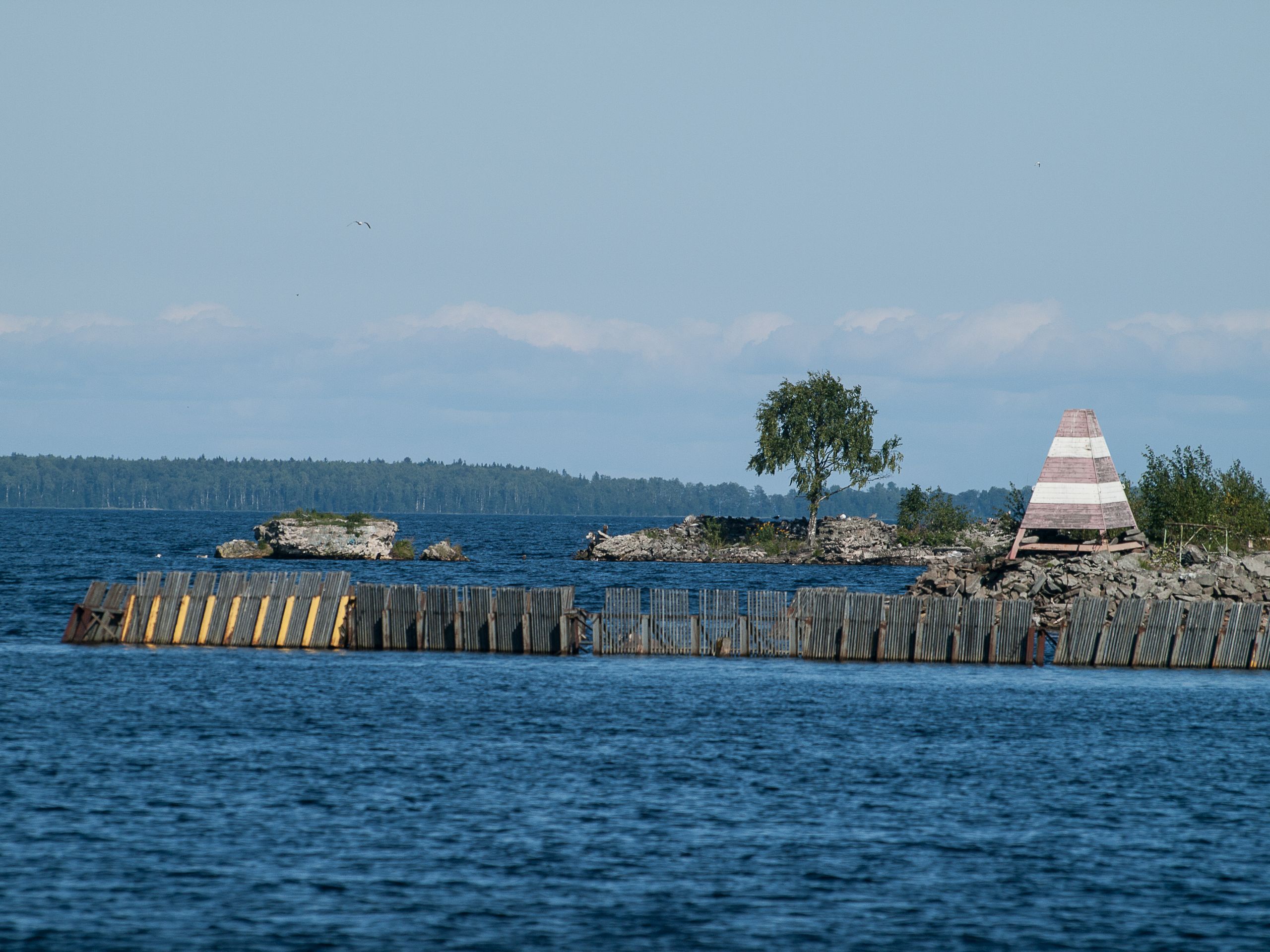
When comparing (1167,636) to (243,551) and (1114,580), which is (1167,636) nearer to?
(1114,580)

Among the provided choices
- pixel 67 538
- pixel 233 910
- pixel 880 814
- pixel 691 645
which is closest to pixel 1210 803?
pixel 880 814

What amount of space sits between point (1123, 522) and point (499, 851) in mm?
47218

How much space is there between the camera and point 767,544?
12738 cm

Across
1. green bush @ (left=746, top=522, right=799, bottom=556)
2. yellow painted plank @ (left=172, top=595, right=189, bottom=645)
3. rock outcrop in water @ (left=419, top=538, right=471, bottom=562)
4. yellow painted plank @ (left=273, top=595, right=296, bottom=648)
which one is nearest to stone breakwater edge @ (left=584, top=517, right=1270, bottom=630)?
yellow painted plank @ (left=273, top=595, right=296, bottom=648)

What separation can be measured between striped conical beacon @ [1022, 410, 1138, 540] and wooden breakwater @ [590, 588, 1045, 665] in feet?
47.2

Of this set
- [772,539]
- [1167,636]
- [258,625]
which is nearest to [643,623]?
[258,625]

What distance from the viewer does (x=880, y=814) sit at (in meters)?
26.1

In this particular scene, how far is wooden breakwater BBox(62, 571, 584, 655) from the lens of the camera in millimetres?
49281

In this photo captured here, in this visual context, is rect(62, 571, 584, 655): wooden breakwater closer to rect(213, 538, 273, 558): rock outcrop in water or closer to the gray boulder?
the gray boulder

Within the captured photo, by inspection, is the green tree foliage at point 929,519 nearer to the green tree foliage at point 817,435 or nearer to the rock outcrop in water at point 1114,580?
the green tree foliage at point 817,435

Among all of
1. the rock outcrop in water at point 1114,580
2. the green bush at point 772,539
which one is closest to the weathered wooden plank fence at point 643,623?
the rock outcrop in water at point 1114,580

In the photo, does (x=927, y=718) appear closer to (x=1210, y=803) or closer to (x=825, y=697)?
(x=825, y=697)

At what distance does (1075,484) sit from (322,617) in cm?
3363

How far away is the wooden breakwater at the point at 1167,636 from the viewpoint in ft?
155
